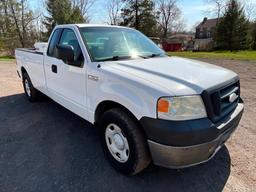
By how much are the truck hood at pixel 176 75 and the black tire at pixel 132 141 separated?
49 cm

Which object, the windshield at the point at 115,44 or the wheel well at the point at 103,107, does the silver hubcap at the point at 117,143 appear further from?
the windshield at the point at 115,44

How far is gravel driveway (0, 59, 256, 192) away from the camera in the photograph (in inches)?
102

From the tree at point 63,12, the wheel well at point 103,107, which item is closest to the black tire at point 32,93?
the wheel well at point 103,107

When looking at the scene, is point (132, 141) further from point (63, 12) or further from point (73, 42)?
point (63, 12)

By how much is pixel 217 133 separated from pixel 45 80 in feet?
11.4

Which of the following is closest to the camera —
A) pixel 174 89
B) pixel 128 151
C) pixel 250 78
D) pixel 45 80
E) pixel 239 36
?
pixel 174 89

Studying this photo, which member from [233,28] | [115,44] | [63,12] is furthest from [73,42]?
[233,28]

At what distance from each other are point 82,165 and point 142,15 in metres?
37.6

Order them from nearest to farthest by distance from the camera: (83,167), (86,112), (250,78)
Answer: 1. (83,167)
2. (86,112)
3. (250,78)

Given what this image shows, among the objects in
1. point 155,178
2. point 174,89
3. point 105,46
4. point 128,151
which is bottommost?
point 155,178

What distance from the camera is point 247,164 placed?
2953mm

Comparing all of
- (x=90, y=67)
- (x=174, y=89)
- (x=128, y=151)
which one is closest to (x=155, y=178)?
(x=128, y=151)

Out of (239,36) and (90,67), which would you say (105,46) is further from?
(239,36)

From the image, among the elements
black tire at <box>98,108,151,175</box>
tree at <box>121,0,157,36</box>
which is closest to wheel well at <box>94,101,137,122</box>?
black tire at <box>98,108,151,175</box>
